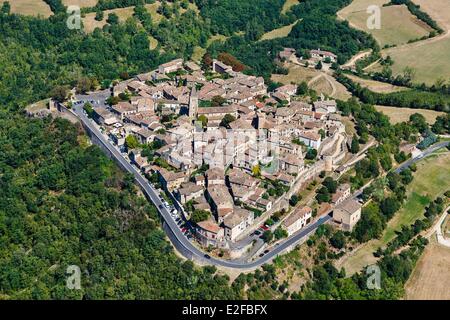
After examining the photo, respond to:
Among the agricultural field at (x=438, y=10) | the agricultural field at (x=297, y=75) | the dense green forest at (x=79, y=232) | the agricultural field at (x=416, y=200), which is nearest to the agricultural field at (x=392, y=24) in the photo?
the agricultural field at (x=438, y=10)

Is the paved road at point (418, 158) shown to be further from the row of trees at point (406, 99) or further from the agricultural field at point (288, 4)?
the agricultural field at point (288, 4)

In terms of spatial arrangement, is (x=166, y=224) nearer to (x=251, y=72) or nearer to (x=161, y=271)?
(x=161, y=271)

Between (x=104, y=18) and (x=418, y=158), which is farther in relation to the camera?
(x=104, y=18)

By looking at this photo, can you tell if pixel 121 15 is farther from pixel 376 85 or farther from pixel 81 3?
pixel 376 85

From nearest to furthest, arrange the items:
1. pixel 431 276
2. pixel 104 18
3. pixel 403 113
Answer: pixel 431 276
pixel 403 113
pixel 104 18

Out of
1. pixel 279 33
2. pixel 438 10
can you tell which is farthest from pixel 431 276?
pixel 438 10

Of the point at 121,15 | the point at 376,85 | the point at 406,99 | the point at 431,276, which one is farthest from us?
the point at 121,15
